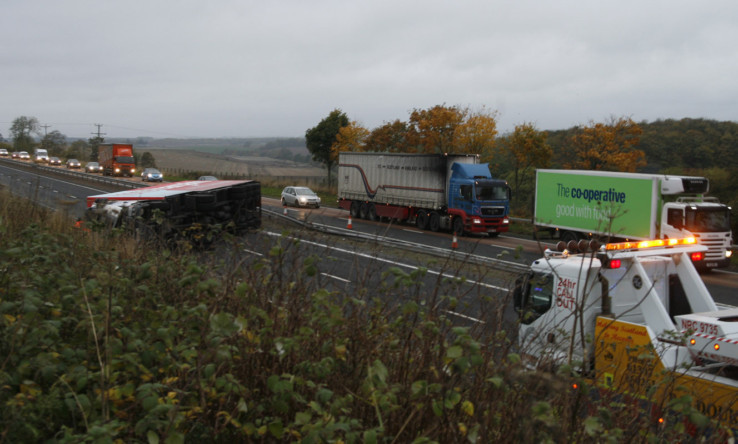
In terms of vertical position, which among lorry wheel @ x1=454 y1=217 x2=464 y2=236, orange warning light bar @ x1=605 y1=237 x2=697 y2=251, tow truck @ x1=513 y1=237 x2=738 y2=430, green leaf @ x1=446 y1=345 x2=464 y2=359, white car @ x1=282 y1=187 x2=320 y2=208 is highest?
green leaf @ x1=446 y1=345 x2=464 y2=359

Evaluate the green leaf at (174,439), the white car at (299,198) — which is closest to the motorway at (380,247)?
the white car at (299,198)

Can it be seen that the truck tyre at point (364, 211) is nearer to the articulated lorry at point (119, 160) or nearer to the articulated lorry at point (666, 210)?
the articulated lorry at point (666, 210)

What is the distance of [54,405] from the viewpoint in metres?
3.12

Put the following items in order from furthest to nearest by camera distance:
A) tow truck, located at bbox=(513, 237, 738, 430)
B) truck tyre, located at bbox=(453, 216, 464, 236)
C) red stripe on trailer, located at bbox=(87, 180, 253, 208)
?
1. truck tyre, located at bbox=(453, 216, 464, 236)
2. red stripe on trailer, located at bbox=(87, 180, 253, 208)
3. tow truck, located at bbox=(513, 237, 738, 430)

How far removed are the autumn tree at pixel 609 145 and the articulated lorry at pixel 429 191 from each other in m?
9.14

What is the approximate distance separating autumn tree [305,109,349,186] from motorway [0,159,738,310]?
455 inches

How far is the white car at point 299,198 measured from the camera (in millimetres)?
40094

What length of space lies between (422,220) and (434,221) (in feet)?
2.89

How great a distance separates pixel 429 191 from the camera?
31.6 metres

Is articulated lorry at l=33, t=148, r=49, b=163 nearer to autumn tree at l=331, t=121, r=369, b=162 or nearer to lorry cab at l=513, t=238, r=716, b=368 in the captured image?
autumn tree at l=331, t=121, r=369, b=162

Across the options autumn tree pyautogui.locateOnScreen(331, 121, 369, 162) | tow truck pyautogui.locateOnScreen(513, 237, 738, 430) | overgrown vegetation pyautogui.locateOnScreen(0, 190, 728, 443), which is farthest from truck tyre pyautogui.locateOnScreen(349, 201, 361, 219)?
overgrown vegetation pyautogui.locateOnScreen(0, 190, 728, 443)

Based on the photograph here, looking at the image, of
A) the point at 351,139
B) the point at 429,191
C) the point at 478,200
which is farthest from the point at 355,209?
the point at 351,139

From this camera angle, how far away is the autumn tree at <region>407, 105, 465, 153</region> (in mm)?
44906

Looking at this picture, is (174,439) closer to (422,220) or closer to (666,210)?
(666,210)
